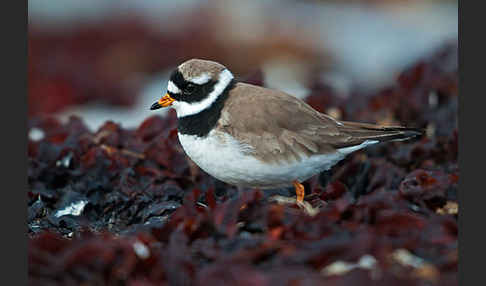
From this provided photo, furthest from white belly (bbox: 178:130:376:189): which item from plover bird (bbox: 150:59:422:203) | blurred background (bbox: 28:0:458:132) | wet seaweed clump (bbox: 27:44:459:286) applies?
blurred background (bbox: 28:0:458:132)

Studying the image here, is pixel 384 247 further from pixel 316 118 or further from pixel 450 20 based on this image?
pixel 450 20

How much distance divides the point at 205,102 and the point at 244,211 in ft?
4.09

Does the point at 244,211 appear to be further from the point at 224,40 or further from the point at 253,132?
the point at 224,40

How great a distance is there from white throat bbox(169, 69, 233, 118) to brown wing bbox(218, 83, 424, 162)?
11 centimetres

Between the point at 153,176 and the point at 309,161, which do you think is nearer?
the point at 309,161

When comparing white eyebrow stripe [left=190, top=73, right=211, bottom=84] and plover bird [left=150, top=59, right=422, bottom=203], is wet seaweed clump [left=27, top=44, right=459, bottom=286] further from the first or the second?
white eyebrow stripe [left=190, top=73, right=211, bottom=84]

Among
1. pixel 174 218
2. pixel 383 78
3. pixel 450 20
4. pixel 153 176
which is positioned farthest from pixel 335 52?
pixel 174 218

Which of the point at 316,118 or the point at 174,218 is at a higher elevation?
the point at 316,118

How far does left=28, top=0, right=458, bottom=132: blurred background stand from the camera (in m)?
10.5

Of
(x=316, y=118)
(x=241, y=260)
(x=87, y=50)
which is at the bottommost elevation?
(x=241, y=260)

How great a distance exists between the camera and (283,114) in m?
4.96

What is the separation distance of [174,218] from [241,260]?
84 cm

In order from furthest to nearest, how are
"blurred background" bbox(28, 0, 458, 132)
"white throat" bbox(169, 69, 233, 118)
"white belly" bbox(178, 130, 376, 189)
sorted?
"blurred background" bbox(28, 0, 458, 132), "white throat" bbox(169, 69, 233, 118), "white belly" bbox(178, 130, 376, 189)

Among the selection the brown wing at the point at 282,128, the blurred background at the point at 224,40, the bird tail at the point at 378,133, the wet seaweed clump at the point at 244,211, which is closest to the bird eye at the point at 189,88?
the brown wing at the point at 282,128
